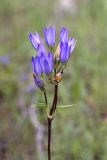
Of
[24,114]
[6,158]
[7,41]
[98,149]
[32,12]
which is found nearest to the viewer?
[98,149]

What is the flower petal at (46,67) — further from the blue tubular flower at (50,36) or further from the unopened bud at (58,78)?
the blue tubular flower at (50,36)

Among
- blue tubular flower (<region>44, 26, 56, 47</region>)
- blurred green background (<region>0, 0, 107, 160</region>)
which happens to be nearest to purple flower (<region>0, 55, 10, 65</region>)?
blurred green background (<region>0, 0, 107, 160</region>)

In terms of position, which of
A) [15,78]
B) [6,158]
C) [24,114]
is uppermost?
[15,78]

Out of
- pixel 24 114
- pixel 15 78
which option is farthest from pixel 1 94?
pixel 24 114

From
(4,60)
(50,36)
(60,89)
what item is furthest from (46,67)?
(4,60)

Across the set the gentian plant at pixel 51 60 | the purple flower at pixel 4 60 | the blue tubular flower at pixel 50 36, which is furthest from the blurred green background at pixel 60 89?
the blue tubular flower at pixel 50 36

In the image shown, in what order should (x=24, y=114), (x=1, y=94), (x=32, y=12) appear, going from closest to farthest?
(x=24, y=114), (x=1, y=94), (x=32, y=12)

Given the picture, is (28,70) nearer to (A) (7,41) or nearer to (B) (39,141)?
(A) (7,41)
